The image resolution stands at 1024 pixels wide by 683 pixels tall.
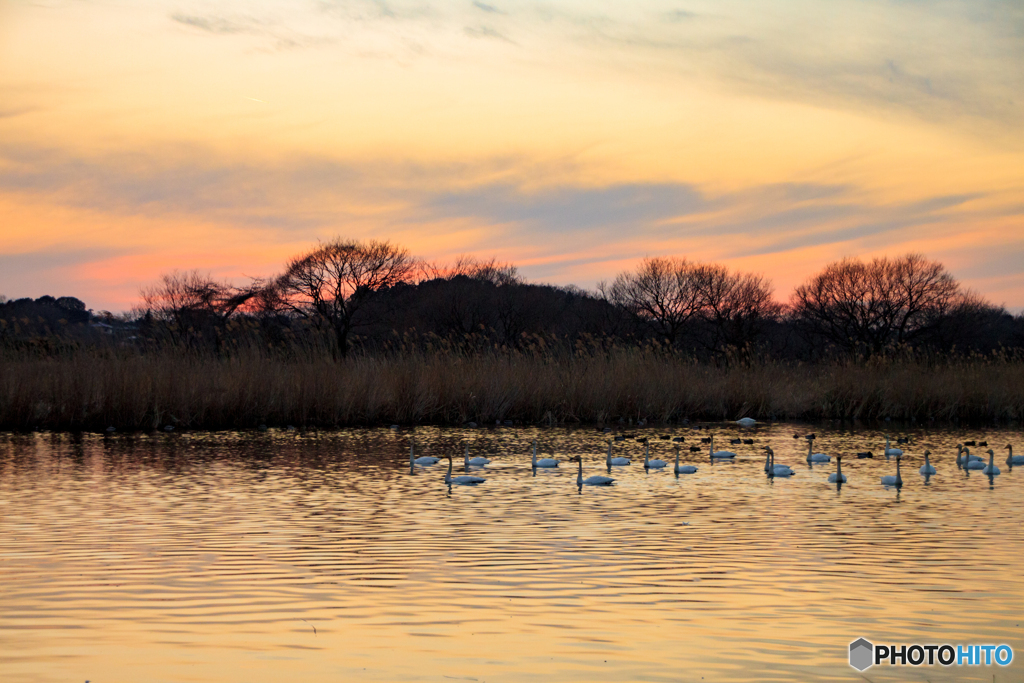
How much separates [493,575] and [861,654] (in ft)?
7.31

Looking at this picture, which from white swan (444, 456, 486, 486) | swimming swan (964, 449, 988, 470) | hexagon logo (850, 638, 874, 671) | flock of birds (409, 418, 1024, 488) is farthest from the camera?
swimming swan (964, 449, 988, 470)

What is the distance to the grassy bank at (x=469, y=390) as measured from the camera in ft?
56.9

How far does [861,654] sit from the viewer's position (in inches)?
161

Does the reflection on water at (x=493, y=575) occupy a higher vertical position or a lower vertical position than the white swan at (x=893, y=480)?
lower

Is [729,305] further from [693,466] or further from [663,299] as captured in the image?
[693,466]

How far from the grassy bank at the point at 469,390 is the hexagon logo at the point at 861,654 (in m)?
15.1

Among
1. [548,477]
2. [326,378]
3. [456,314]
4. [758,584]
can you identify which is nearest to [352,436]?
[326,378]

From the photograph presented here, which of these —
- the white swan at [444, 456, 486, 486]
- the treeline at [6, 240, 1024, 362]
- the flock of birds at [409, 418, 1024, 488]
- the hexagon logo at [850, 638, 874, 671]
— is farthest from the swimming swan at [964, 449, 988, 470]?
the treeline at [6, 240, 1024, 362]

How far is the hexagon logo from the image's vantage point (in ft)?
13.1

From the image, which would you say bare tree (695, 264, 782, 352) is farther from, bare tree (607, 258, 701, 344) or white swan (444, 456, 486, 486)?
white swan (444, 456, 486, 486)

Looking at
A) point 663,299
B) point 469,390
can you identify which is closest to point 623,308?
point 663,299

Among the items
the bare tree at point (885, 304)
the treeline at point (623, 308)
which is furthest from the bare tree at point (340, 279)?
the bare tree at point (885, 304)

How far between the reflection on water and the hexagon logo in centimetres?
6

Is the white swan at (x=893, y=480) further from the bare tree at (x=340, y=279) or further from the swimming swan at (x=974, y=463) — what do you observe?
the bare tree at (x=340, y=279)
